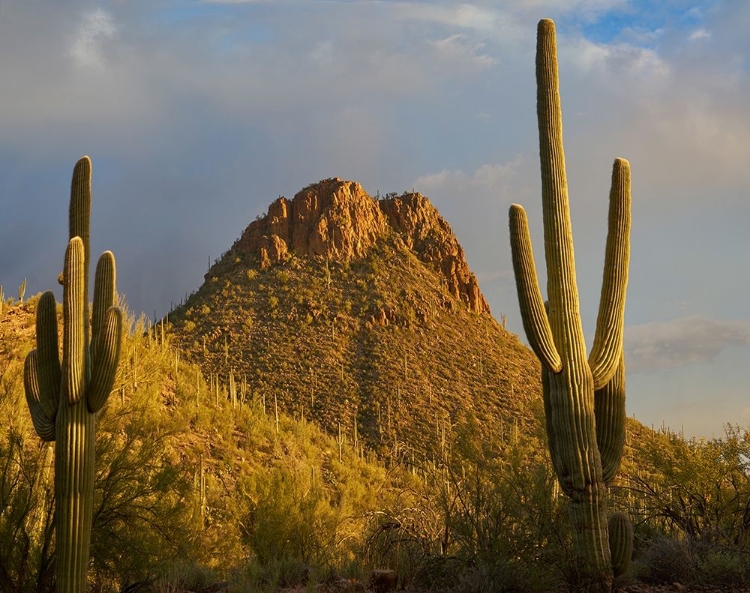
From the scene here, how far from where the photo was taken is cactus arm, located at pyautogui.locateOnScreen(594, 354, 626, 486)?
10.6 m

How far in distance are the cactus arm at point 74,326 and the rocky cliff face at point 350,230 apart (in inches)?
1827

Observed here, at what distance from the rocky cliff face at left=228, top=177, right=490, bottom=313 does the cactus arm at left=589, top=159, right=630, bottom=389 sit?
47.7 m

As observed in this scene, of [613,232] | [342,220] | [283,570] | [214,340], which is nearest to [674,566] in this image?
[613,232]

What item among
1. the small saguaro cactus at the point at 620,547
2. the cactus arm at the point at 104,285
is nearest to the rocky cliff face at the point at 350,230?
the cactus arm at the point at 104,285

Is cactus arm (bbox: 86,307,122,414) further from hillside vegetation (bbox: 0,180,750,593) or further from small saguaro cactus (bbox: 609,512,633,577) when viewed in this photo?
small saguaro cactus (bbox: 609,512,633,577)

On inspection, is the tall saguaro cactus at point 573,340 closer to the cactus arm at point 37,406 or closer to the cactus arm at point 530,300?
the cactus arm at point 530,300

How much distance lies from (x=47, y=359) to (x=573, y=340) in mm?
7186

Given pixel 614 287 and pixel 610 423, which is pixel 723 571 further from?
pixel 614 287

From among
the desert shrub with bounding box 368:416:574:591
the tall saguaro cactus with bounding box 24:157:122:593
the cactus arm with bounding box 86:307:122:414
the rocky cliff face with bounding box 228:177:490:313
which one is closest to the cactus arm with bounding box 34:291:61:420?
the tall saguaro cactus with bounding box 24:157:122:593

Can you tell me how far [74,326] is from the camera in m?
11.4

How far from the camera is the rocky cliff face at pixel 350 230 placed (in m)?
60.1

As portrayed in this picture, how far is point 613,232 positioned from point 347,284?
44981 millimetres

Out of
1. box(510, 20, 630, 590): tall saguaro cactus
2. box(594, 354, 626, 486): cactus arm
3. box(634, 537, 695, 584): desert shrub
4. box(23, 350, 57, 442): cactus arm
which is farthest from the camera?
box(23, 350, 57, 442): cactus arm

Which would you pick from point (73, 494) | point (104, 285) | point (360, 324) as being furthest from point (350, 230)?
point (73, 494)
